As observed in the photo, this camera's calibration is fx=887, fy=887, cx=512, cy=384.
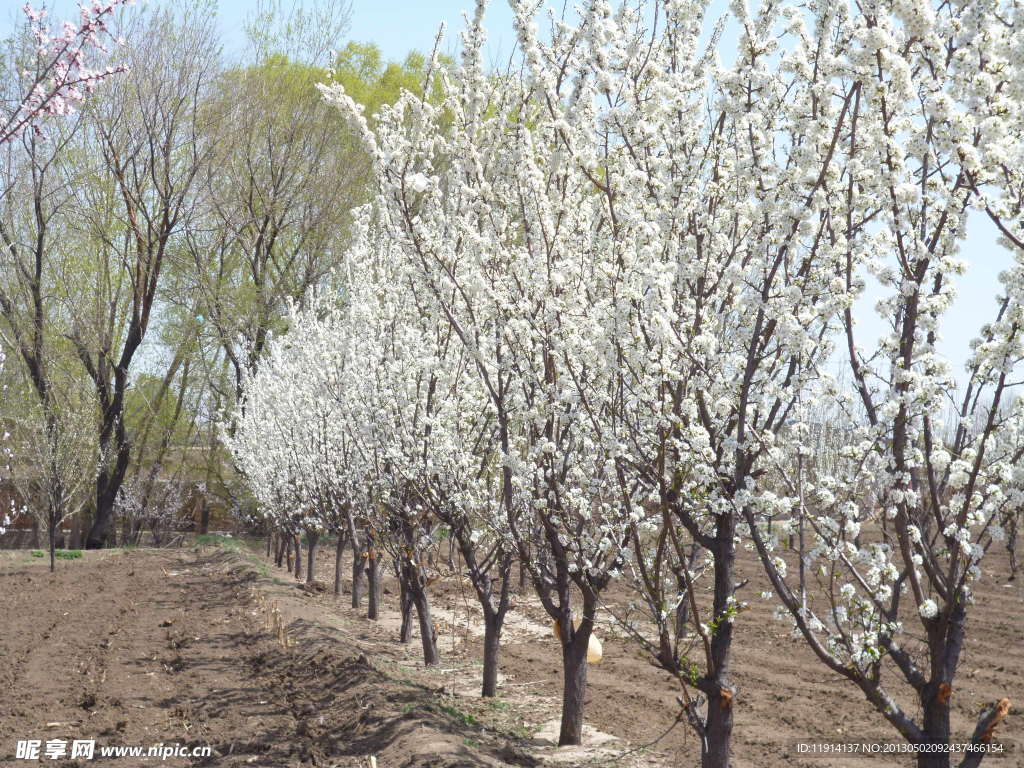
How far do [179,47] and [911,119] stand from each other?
887 inches

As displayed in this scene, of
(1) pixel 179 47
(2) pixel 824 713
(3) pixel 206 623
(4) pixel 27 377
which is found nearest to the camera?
(2) pixel 824 713

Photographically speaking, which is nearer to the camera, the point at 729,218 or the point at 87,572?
the point at 729,218

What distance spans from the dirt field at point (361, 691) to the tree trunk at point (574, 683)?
19 centimetres

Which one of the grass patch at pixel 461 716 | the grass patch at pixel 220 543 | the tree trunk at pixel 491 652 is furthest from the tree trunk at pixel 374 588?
the grass patch at pixel 220 543

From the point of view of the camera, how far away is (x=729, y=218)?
5172mm

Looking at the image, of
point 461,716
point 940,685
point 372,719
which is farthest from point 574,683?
point 940,685

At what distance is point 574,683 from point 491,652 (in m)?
1.71

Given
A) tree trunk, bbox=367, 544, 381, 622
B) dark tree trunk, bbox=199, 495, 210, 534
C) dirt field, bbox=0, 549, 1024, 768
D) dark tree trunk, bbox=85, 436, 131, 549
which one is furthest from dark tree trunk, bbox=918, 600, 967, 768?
dark tree trunk, bbox=199, 495, 210, 534

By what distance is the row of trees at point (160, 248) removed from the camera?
72.0 ft

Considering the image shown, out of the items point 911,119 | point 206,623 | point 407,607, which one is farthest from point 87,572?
point 911,119

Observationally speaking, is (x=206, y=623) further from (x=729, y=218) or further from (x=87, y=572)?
(x=729, y=218)

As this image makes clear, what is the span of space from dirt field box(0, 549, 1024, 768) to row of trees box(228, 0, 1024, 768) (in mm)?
1133

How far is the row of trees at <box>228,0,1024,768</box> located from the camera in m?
3.61

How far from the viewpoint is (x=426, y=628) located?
10.0 metres
